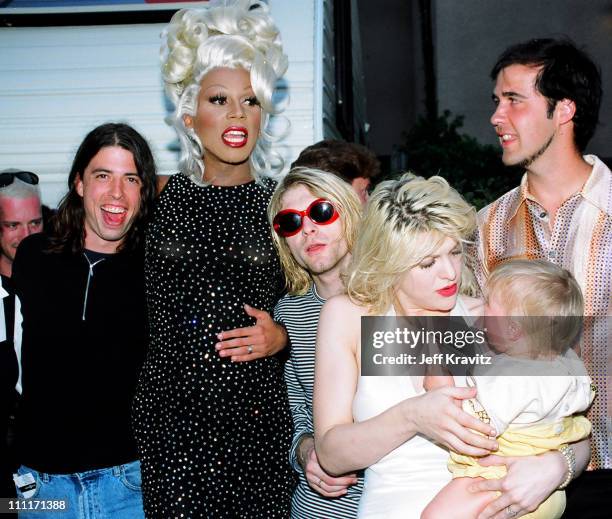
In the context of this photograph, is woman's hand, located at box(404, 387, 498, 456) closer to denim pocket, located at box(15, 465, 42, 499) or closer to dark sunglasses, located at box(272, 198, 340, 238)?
dark sunglasses, located at box(272, 198, 340, 238)

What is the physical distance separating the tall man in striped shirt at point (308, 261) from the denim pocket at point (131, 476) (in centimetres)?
64

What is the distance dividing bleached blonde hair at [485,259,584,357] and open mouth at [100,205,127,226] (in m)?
1.56

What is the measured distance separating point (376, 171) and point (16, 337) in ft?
6.49

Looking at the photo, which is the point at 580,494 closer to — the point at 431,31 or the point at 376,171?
the point at 376,171

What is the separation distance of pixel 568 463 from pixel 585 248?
0.97 metres

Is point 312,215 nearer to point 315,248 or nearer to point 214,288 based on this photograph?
point 315,248

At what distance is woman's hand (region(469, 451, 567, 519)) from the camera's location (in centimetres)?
200

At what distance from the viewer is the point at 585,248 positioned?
274cm

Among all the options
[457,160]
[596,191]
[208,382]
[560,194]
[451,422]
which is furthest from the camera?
[457,160]

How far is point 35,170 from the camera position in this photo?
4824 mm

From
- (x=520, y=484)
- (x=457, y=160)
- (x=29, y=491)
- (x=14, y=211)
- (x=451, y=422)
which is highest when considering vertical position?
(x=457, y=160)

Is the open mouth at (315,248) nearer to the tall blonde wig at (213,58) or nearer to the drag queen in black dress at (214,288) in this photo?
the drag queen in black dress at (214,288)

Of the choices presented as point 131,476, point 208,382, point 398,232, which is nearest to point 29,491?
point 131,476

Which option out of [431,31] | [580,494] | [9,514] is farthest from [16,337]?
[431,31]
